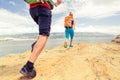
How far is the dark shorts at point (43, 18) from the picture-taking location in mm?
5738

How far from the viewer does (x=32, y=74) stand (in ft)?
20.2

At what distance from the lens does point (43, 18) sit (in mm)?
5770

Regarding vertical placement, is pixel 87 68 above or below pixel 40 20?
below

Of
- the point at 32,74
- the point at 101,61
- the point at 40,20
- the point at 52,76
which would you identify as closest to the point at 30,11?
the point at 40,20

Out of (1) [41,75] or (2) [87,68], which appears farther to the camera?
(2) [87,68]

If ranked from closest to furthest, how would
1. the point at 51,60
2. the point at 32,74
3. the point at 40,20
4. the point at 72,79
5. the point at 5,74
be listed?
1. the point at 40,20
2. the point at 32,74
3. the point at 72,79
4. the point at 5,74
5. the point at 51,60

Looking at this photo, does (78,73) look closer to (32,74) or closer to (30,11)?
(32,74)

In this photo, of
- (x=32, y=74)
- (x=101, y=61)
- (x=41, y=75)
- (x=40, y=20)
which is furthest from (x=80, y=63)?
(x=40, y=20)

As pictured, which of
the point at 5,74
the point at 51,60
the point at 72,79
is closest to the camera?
the point at 72,79

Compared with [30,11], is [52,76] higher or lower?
lower

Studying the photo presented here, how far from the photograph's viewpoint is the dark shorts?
18.8 feet

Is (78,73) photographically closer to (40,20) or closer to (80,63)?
(80,63)

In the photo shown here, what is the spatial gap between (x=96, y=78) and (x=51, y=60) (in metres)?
1.76

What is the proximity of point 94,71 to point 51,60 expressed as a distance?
150 centimetres
